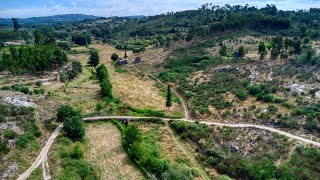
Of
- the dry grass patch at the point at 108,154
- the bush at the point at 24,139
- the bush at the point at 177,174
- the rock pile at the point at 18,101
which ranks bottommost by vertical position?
the dry grass patch at the point at 108,154

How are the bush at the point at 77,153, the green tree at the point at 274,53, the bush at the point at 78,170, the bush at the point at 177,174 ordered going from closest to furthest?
the bush at the point at 177,174 → the bush at the point at 78,170 → the bush at the point at 77,153 → the green tree at the point at 274,53

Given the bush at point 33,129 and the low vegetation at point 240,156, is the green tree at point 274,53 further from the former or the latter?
the bush at point 33,129

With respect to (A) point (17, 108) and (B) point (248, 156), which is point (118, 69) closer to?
(A) point (17, 108)

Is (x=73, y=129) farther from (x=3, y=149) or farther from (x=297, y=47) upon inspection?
(x=297, y=47)

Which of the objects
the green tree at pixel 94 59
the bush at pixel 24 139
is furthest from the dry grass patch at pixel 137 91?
the bush at pixel 24 139

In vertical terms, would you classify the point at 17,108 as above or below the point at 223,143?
above

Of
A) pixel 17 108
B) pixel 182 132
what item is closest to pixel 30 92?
pixel 17 108

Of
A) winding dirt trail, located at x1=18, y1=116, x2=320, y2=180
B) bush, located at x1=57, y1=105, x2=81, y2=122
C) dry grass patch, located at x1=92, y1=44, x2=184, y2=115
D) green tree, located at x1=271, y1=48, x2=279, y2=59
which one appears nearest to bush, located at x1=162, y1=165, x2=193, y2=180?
winding dirt trail, located at x1=18, y1=116, x2=320, y2=180
